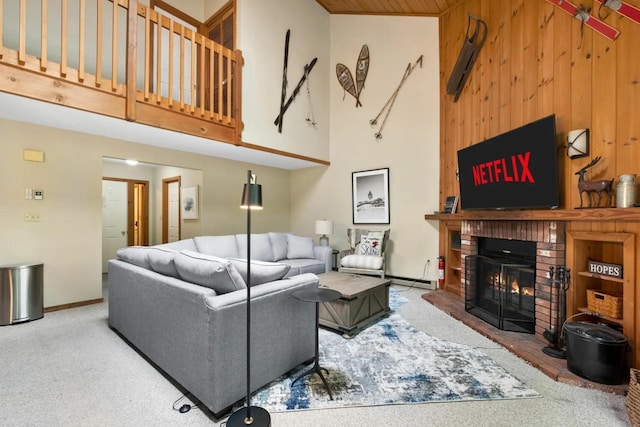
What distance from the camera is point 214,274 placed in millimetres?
1804

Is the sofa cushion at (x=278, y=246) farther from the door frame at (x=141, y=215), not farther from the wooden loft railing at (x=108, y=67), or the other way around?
the door frame at (x=141, y=215)

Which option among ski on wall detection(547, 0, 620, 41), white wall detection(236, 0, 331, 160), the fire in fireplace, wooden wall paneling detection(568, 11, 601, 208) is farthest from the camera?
white wall detection(236, 0, 331, 160)

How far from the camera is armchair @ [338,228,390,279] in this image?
448 cm

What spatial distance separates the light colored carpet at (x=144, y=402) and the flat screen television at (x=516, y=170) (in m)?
1.40

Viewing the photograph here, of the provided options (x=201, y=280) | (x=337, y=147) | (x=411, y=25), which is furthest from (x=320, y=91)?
(x=201, y=280)

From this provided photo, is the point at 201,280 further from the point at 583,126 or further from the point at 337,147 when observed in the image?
the point at 337,147

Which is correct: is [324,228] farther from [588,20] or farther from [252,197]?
[588,20]

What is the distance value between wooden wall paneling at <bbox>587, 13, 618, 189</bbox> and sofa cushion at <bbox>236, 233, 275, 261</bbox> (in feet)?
13.1

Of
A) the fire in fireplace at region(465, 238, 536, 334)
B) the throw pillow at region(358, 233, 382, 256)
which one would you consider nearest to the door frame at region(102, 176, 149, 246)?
the throw pillow at region(358, 233, 382, 256)

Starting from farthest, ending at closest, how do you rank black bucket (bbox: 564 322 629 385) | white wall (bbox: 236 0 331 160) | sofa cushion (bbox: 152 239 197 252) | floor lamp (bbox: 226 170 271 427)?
white wall (bbox: 236 0 331 160) < sofa cushion (bbox: 152 239 197 252) < black bucket (bbox: 564 322 629 385) < floor lamp (bbox: 226 170 271 427)

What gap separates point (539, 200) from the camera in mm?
2596

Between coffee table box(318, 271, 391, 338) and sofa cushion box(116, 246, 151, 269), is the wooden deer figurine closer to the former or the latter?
coffee table box(318, 271, 391, 338)

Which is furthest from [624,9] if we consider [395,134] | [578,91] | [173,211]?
[173,211]

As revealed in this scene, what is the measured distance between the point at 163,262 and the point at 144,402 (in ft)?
2.98
